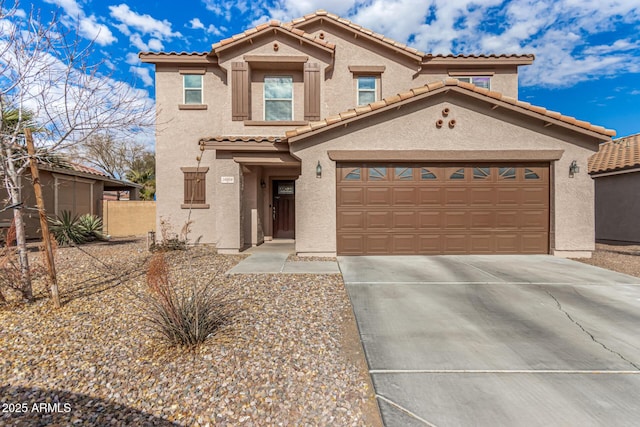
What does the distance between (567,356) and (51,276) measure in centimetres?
701

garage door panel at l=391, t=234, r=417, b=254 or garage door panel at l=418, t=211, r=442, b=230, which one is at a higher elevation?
garage door panel at l=418, t=211, r=442, b=230

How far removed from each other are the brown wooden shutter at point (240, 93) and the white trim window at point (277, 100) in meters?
0.78

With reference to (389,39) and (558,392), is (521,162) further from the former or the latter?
(558,392)

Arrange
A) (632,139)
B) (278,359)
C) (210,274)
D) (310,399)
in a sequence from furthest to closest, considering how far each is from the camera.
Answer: (632,139), (210,274), (278,359), (310,399)

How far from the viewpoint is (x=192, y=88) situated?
1168cm

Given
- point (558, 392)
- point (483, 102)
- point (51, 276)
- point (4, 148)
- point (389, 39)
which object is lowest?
point (558, 392)

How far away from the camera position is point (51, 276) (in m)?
4.57

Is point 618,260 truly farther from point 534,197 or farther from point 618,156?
point 618,156

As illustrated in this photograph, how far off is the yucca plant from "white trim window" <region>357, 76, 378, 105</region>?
11877mm

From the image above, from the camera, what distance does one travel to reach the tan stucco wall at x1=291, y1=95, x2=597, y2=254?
8.66 m

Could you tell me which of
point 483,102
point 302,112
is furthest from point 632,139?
point 302,112

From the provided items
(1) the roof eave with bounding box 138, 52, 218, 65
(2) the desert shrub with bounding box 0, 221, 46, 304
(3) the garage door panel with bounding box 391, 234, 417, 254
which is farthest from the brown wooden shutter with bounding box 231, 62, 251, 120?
(2) the desert shrub with bounding box 0, 221, 46, 304

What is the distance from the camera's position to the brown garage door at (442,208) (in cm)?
884

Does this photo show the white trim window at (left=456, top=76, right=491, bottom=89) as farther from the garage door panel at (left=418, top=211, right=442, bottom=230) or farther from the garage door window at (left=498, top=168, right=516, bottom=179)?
the garage door panel at (left=418, top=211, right=442, bottom=230)
